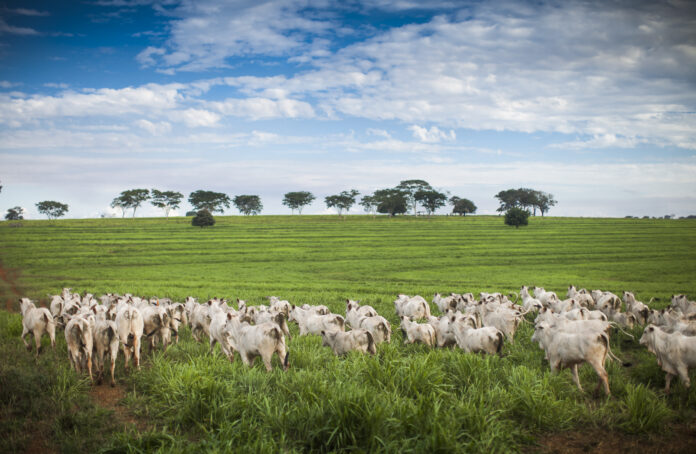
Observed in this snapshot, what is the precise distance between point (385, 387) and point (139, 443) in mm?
4098

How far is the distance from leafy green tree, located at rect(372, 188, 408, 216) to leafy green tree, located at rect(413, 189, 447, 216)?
427 centimetres

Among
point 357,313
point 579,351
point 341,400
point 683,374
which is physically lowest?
point 357,313

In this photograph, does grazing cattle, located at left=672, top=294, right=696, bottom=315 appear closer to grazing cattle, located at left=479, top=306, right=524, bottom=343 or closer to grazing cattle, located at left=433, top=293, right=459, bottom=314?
grazing cattle, located at left=479, top=306, right=524, bottom=343

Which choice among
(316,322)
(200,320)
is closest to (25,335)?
(200,320)

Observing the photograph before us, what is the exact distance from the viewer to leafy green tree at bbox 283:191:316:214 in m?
135

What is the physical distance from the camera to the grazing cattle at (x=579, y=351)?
8.09 metres

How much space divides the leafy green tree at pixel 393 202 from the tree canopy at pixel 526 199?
39.6 meters

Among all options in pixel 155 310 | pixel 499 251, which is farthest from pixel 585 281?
pixel 155 310

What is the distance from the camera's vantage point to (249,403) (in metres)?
6.91

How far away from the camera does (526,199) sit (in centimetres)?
13388

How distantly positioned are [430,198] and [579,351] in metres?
113

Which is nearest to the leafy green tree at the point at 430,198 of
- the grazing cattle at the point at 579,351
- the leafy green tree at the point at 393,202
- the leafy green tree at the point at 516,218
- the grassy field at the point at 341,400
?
the leafy green tree at the point at 393,202

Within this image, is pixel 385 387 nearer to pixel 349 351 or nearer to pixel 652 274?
pixel 349 351

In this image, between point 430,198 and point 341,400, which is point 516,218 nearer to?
point 430,198
